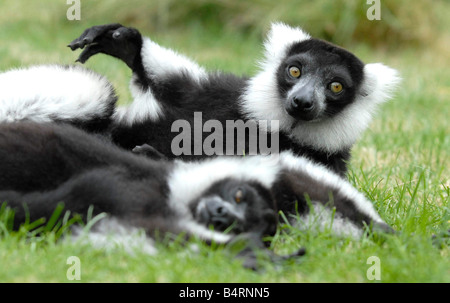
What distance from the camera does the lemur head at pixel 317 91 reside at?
6.22 metres

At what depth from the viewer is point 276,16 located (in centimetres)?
1419

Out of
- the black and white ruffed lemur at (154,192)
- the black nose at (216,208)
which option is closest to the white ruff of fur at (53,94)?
the black and white ruffed lemur at (154,192)

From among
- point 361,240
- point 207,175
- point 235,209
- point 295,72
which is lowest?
point 361,240

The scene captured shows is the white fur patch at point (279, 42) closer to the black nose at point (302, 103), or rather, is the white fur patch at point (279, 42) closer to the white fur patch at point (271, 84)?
the white fur patch at point (271, 84)

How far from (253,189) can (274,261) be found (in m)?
0.54

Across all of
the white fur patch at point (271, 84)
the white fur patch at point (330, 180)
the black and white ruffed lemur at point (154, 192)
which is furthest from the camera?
the white fur patch at point (271, 84)

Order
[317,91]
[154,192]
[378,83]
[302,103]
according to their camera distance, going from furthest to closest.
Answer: [378,83], [317,91], [302,103], [154,192]

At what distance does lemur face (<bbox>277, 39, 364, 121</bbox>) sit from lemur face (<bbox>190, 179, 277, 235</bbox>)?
1.83 m

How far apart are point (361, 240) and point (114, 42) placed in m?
3.03

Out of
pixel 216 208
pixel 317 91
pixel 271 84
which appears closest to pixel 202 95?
pixel 271 84

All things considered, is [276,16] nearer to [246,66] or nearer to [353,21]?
[353,21]

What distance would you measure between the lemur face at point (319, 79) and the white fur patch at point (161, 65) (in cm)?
81

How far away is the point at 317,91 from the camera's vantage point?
6305mm

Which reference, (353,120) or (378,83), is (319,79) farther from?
(378,83)
